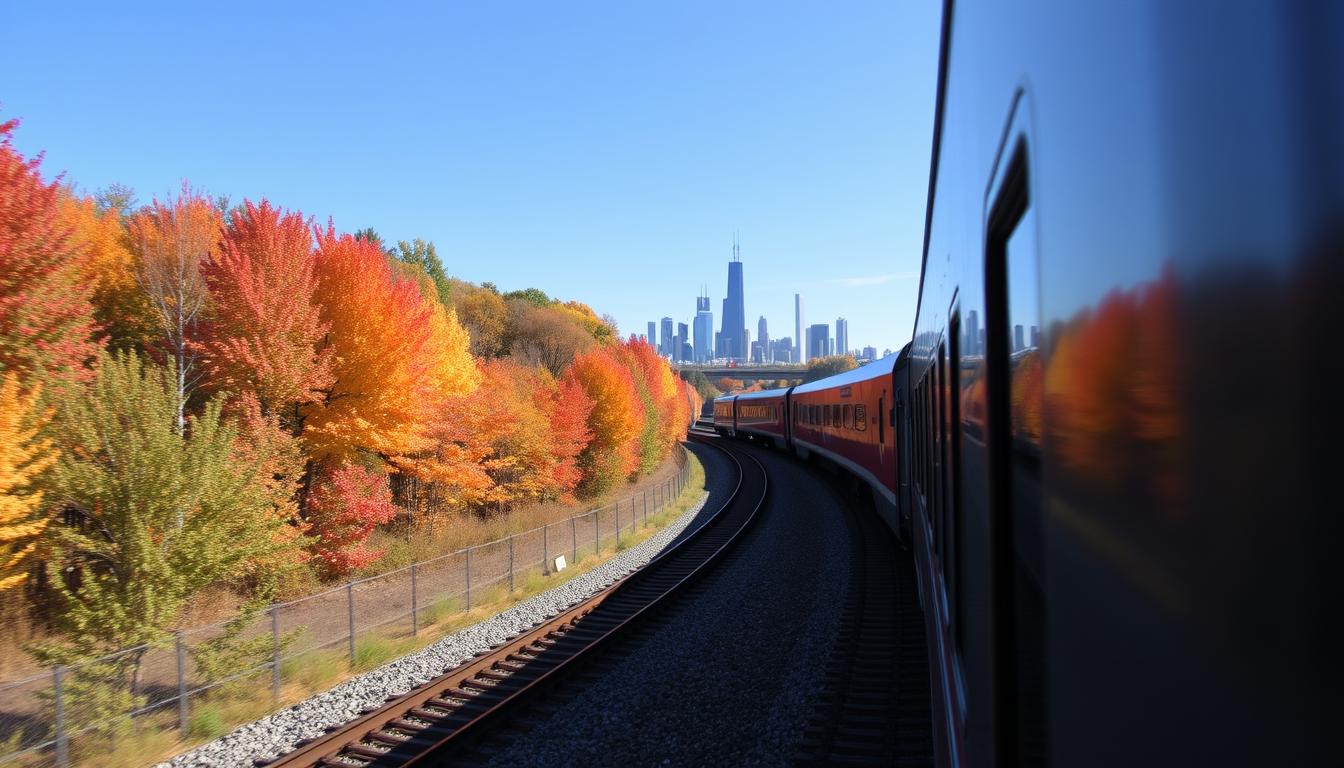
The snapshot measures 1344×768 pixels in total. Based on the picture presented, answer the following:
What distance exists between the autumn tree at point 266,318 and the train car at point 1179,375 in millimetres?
21885

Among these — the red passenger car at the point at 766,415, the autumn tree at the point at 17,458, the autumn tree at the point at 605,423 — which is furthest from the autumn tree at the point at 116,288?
the red passenger car at the point at 766,415

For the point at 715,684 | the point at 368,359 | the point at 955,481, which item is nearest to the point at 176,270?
Result: the point at 368,359

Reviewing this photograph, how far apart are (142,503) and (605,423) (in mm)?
26963

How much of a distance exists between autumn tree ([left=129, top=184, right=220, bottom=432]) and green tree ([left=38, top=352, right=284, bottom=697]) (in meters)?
9.12

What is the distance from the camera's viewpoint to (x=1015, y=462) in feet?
6.86

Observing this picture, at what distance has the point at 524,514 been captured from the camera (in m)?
29.5

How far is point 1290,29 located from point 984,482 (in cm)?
183

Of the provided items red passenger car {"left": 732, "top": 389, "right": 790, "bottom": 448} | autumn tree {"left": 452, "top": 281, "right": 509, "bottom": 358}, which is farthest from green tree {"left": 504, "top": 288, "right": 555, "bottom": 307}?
red passenger car {"left": 732, "top": 389, "right": 790, "bottom": 448}

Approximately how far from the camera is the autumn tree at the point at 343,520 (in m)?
22.1

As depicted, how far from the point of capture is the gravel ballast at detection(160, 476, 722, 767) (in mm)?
9078

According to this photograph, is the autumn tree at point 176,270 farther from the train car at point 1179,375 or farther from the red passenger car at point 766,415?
the red passenger car at point 766,415

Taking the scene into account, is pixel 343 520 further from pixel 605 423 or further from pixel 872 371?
pixel 605 423

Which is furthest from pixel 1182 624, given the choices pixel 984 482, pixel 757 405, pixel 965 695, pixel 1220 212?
pixel 757 405

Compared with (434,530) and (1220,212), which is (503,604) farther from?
(1220,212)
